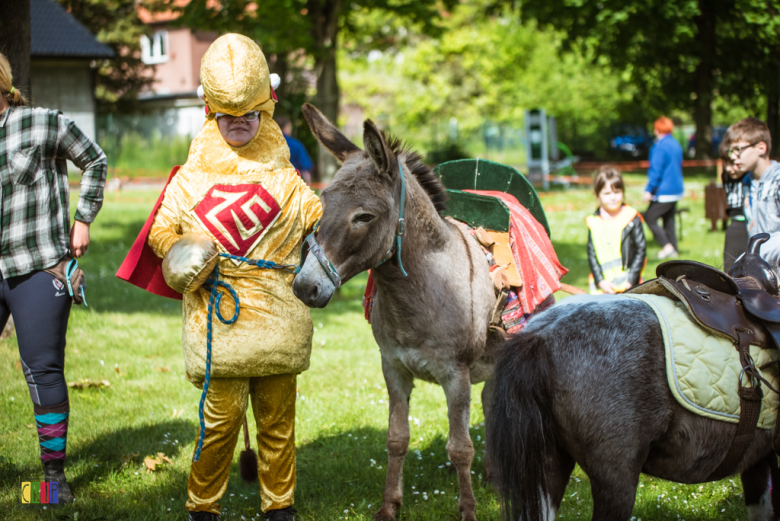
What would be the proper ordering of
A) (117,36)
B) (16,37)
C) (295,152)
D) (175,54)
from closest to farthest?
(16,37) < (295,152) < (117,36) < (175,54)

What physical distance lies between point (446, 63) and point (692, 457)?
38.3 m

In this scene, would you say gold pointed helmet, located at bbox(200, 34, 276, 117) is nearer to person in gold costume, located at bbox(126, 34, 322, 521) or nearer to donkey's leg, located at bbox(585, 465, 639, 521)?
person in gold costume, located at bbox(126, 34, 322, 521)

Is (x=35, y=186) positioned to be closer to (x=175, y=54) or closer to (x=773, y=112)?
(x=773, y=112)

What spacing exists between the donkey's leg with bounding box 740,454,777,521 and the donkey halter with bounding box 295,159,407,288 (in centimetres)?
178

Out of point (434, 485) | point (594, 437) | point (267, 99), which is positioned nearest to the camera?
point (594, 437)

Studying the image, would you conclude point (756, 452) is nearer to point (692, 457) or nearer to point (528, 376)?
point (692, 457)

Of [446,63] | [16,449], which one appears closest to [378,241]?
[16,449]

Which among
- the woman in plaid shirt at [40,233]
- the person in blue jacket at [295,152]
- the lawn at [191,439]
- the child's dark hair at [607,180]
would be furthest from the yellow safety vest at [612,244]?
the woman in plaid shirt at [40,233]

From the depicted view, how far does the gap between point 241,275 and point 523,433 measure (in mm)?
1529

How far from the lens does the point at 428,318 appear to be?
3262mm

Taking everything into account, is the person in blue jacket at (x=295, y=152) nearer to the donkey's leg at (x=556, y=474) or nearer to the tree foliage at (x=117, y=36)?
the donkey's leg at (x=556, y=474)

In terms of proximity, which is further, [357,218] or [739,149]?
[739,149]

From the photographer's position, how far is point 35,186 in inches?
139

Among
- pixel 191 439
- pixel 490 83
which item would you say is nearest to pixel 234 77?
pixel 191 439
